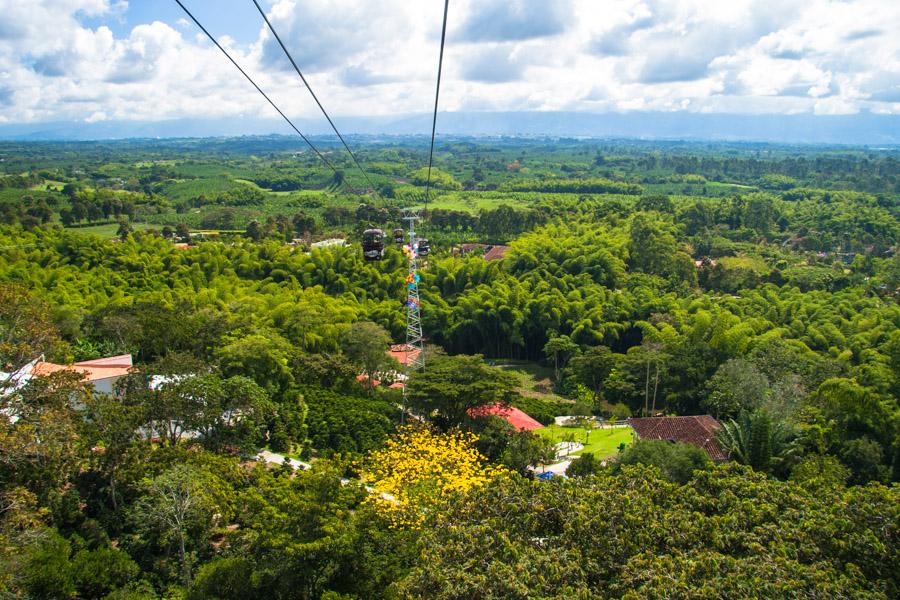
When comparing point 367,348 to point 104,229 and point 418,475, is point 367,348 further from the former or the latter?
point 104,229

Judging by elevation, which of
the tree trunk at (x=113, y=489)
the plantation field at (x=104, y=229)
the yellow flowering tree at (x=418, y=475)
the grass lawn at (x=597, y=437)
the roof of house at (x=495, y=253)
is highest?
the plantation field at (x=104, y=229)

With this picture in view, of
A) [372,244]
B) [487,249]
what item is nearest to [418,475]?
[372,244]

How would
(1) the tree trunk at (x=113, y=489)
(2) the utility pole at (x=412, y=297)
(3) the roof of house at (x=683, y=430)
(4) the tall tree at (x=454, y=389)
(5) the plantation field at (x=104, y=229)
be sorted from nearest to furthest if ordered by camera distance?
(1) the tree trunk at (x=113, y=489) < (2) the utility pole at (x=412, y=297) < (3) the roof of house at (x=683, y=430) < (4) the tall tree at (x=454, y=389) < (5) the plantation field at (x=104, y=229)

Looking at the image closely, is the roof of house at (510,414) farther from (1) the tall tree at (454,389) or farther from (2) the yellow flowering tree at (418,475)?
(2) the yellow flowering tree at (418,475)

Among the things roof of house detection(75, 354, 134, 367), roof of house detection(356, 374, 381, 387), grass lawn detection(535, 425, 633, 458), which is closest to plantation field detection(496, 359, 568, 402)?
grass lawn detection(535, 425, 633, 458)

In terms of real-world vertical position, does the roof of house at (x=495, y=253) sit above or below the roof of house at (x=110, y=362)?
above

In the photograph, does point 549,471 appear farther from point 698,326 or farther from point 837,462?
point 698,326

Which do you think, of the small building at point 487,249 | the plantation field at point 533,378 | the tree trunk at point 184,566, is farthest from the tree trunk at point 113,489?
the small building at point 487,249

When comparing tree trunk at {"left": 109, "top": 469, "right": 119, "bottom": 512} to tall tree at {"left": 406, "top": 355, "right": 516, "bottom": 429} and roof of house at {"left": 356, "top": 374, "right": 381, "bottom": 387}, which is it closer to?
tall tree at {"left": 406, "top": 355, "right": 516, "bottom": 429}
